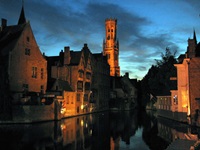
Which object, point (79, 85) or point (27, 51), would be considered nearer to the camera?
point (27, 51)

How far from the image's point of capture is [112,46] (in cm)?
15950

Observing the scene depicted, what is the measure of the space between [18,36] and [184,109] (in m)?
29.6

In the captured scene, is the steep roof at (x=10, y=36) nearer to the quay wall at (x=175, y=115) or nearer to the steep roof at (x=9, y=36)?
the steep roof at (x=9, y=36)

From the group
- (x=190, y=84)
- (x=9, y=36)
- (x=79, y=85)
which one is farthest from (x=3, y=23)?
(x=190, y=84)

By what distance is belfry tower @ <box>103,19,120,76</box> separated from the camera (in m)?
149

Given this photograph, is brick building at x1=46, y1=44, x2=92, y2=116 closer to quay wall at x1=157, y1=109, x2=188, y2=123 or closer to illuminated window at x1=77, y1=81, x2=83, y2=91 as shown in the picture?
illuminated window at x1=77, y1=81, x2=83, y2=91

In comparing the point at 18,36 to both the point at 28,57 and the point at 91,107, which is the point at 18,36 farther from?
the point at 91,107

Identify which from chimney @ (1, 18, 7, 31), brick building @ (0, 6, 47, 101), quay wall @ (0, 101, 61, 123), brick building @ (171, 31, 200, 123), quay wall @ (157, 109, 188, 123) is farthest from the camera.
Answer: chimney @ (1, 18, 7, 31)

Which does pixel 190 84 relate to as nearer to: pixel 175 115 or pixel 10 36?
pixel 175 115

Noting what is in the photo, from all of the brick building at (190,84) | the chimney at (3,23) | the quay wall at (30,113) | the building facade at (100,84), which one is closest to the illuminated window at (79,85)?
the building facade at (100,84)

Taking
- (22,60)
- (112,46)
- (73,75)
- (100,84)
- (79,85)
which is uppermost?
(112,46)

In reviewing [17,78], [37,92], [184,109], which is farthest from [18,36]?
[184,109]

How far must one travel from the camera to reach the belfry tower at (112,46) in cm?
14912

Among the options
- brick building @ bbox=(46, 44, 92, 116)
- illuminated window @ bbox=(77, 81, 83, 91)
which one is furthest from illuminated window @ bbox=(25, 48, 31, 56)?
illuminated window @ bbox=(77, 81, 83, 91)
